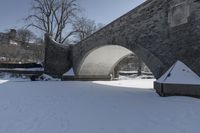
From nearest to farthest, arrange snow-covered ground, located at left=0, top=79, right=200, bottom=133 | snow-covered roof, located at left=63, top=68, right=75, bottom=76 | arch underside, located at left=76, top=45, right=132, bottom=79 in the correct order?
snow-covered ground, located at left=0, top=79, right=200, bottom=133, arch underside, located at left=76, top=45, right=132, bottom=79, snow-covered roof, located at left=63, top=68, right=75, bottom=76

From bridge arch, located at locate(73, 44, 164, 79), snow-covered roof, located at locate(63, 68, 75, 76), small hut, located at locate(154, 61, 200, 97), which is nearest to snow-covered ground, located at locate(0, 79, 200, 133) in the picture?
small hut, located at locate(154, 61, 200, 97)

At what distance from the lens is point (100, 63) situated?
2248 centimetres

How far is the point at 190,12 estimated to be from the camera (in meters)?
9.57

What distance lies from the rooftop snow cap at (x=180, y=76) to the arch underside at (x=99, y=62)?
376 inches

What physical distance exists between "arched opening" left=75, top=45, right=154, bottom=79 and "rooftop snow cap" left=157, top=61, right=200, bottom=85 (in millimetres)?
9530

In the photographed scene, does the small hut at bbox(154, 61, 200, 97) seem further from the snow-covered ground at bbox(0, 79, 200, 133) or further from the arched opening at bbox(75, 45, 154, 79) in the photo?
the arched opening at bbox(75, 45, 154, 79)

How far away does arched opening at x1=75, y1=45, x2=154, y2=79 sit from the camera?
65.7 ft

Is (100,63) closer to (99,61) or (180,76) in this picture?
(99,61)

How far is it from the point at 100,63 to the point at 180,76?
13555mm

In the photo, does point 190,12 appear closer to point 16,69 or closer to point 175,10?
point 175,10

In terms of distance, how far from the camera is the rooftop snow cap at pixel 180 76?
29.3 ft

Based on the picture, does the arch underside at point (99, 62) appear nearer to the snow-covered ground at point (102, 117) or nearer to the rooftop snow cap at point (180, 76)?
the rooftop snow cap at point (180, 76)

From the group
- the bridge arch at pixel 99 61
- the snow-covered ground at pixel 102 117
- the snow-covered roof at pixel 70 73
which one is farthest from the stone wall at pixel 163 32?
the snow-covered roof at pixel 70 73

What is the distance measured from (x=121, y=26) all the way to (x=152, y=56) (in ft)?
11.4
